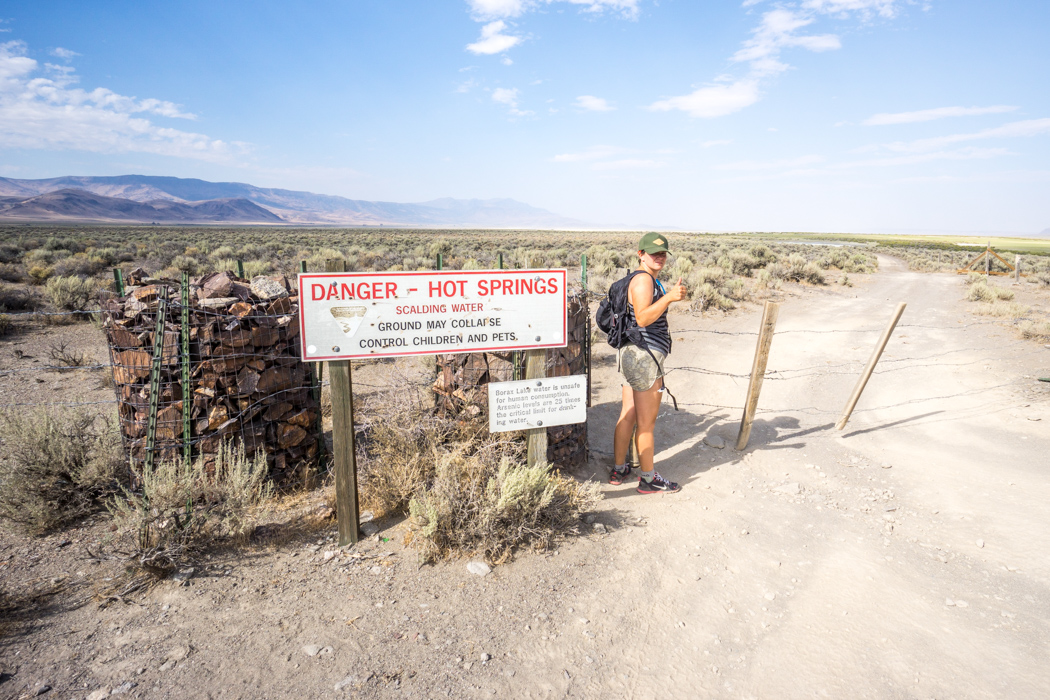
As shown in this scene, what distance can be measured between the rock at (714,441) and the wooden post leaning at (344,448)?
11.5ft

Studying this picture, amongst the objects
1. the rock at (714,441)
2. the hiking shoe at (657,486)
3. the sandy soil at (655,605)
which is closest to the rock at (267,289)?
the sandy soil at (655,605)

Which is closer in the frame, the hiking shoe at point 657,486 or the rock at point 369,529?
the rock at point 369,529

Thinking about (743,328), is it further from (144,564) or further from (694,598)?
(144,564)

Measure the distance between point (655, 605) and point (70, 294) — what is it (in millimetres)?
15172

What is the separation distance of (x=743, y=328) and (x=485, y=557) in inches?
419

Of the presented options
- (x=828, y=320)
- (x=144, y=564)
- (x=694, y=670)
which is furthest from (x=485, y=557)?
(x=828, y=320)

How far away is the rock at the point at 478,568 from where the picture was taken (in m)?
3.43

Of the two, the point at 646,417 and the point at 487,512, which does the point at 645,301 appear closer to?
the point at 646,417

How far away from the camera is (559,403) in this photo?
4.01 metres

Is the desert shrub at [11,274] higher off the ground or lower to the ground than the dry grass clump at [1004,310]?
lower

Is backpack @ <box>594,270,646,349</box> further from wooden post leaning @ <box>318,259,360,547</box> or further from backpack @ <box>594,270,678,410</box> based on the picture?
wooden post leaning @ <box>318,259,360,547</box>

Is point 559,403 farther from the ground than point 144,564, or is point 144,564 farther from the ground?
point 559,403

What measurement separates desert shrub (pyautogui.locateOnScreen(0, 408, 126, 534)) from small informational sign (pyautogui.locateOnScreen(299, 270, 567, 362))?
82.9 inches

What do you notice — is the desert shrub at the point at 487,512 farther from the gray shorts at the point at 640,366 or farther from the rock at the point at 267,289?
the rock at the point at 267,289
